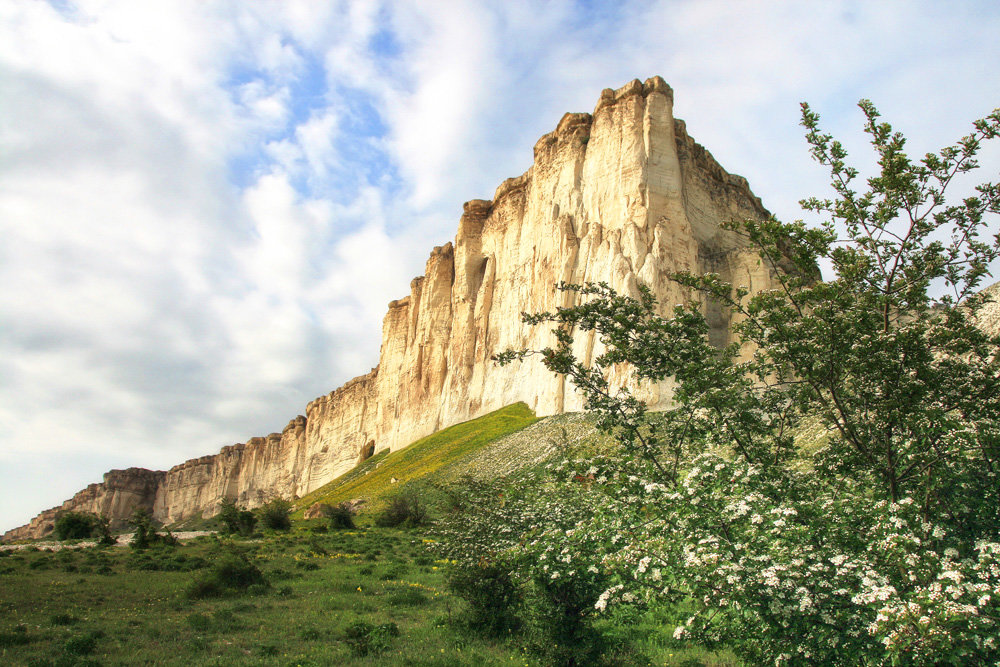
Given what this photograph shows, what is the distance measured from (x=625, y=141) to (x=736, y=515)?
173ft

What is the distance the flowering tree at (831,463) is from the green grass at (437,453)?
3690 cm

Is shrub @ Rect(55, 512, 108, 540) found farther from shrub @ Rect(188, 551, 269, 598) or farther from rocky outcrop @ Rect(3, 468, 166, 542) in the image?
rocky outcrop @ Rect(3, 468, 166, 542)

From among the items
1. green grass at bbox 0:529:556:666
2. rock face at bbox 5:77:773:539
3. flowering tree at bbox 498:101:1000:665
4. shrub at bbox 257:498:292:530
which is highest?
rock face at bbox 5:77:773:539

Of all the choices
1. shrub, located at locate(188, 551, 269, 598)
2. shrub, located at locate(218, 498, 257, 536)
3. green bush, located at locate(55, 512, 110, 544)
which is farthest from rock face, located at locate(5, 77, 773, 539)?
green bush, located at locate(55, 512, 110, 544)

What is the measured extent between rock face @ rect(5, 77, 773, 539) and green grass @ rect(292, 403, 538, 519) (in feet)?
9.66

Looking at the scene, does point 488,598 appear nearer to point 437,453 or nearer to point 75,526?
point 75,526

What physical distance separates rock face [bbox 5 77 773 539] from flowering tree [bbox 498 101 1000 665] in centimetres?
2425

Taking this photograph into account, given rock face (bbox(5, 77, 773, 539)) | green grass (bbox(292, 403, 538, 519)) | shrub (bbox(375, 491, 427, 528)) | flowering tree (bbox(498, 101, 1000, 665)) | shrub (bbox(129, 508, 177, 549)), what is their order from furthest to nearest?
rock face (bbox(5, 77, 773, 539)) < green grass (bbox(292, 403, 538, 519)) < shrub (bbox(375, 491, 427, 528)) < shrub (bbox(129, 508, 177, 549)) < flowering tree (bbox(498, 101, 1000, 665))

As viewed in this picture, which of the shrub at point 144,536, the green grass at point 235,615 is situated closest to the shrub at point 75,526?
the shrub at point 144,536

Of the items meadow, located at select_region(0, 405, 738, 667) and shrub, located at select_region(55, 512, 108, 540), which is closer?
meadow, located at select_region(0, 405, 738, 667)

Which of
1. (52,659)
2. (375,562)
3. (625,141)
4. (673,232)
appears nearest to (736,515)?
(52,659)

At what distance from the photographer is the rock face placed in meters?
50.2

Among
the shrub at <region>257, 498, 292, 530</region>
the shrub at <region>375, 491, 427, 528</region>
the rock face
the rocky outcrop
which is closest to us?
the shrub at <region>375, 491, 427, 528</region>

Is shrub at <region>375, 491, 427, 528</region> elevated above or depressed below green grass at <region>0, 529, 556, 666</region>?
above
